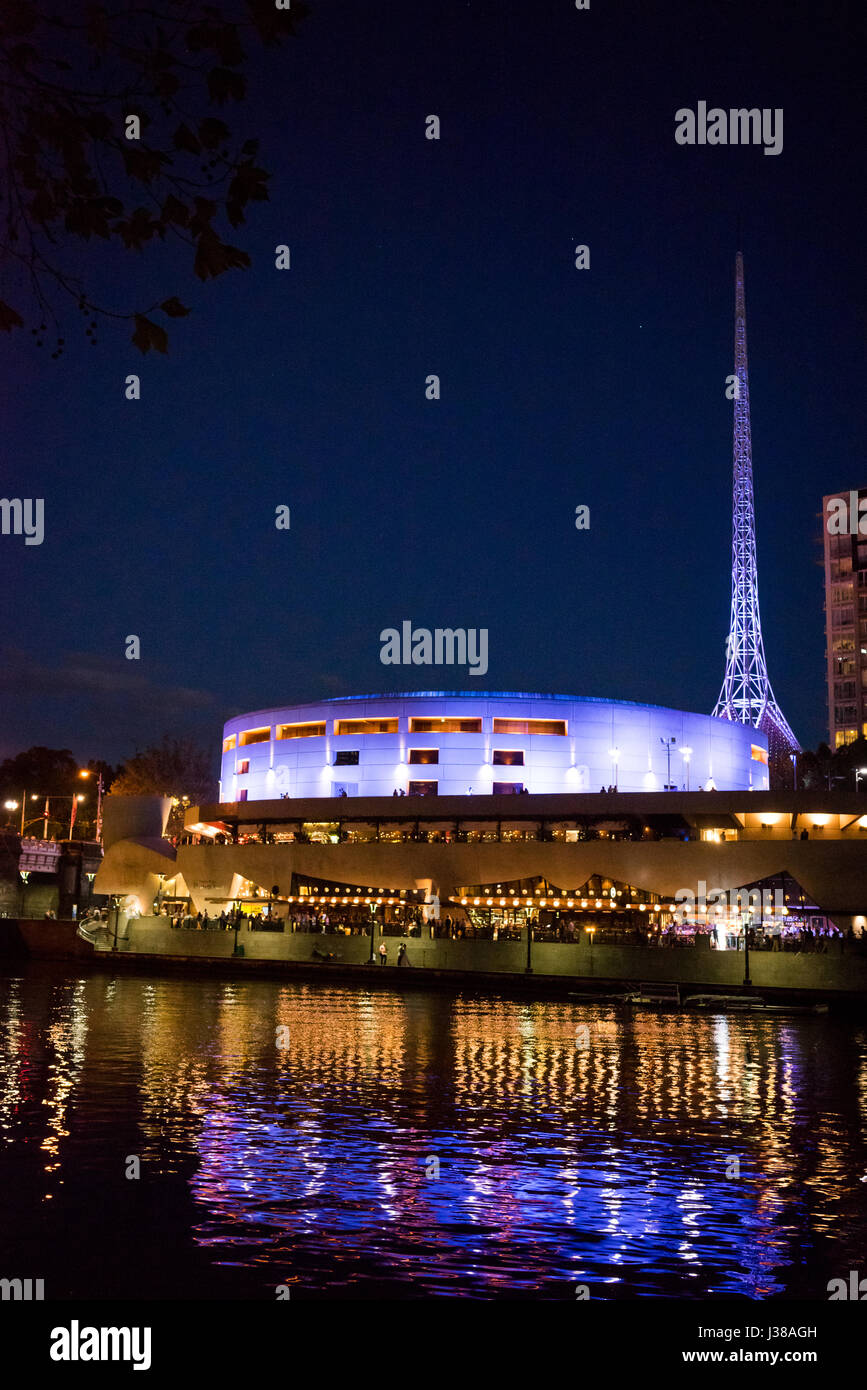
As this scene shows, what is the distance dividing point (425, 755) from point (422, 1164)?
8190 cm

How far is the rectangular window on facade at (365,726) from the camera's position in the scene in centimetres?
10406

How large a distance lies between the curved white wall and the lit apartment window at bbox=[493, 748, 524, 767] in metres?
0.26

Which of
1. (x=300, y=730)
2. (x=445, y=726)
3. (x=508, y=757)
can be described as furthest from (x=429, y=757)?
(x=300, y=730)

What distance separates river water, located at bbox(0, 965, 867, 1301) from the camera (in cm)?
1484

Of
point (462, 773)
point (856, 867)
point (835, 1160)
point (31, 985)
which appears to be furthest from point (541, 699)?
point (835, 1160)

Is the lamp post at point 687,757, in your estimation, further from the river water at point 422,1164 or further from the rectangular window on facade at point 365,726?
the river water at point 422,1164

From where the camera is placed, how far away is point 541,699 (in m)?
103

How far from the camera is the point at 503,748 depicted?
102000mm

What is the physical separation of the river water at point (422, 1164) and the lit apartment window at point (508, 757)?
188 feet

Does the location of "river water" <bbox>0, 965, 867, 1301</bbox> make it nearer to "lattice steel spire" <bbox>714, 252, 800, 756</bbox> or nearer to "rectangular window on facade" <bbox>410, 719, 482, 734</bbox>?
"rectangular window on facade" <bbox>410, 719, 482, 734</bbox>

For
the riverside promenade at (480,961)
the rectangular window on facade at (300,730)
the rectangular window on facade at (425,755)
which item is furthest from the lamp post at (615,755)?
the riverside promenade at (480,961)
